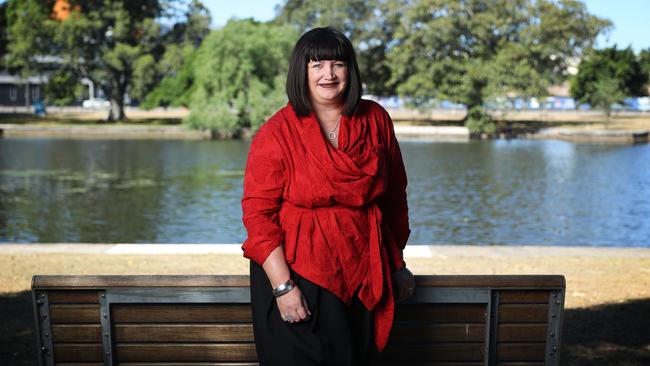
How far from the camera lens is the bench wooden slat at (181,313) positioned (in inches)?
124

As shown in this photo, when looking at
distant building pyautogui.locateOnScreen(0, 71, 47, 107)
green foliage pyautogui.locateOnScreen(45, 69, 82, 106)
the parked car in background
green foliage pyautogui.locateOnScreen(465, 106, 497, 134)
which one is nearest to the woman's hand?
green foliage pyautogui.locateOnScreen(465, 106, 497, 134)

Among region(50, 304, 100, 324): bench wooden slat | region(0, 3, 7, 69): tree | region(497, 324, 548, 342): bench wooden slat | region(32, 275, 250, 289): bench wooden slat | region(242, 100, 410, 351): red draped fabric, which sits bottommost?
region(497, 324, 548, 342): bench wooden slat

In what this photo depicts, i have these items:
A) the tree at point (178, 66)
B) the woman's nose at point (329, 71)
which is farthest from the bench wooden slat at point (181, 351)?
the tree at point (178, 66)

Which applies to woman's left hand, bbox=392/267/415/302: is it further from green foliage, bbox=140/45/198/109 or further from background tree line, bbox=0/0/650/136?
green foliage, bbox=140/45/198/109

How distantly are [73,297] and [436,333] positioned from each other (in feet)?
4.50

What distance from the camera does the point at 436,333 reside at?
10.6 ft

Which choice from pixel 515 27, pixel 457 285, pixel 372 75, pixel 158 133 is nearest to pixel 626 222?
pixel 457 285

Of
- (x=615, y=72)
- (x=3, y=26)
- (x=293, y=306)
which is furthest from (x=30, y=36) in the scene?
(x=293, y=306)

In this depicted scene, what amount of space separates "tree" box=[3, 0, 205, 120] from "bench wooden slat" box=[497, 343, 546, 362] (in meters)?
43.1

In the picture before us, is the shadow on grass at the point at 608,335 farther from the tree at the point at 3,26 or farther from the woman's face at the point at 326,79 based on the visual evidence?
the tree at the point at 3,26

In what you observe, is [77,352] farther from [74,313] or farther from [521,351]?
[521,351]

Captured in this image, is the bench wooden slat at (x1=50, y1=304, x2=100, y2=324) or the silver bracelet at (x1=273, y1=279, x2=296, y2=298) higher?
the silver bracelet at (x1=273, y1=279, x2=296, y2=298)

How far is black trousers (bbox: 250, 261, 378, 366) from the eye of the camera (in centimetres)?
278

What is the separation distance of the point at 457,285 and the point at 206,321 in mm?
950
